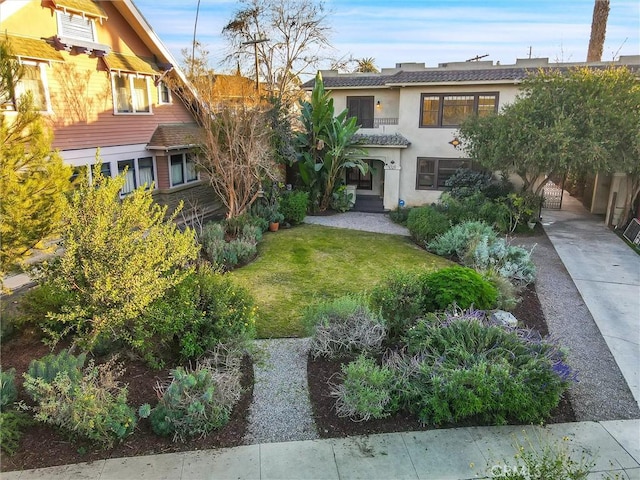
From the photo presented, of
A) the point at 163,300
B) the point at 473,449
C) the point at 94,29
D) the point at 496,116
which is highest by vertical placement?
the point at 94,29

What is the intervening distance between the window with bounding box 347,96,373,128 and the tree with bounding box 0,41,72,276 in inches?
634

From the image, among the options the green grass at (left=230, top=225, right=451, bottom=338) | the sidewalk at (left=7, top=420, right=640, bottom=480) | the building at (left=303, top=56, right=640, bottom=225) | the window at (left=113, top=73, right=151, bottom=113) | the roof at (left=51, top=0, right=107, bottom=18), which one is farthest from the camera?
the building at (left=303, top=56, right=640, bottom=225)

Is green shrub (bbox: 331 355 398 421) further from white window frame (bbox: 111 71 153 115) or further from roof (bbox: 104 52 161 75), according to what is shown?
roof (bbox: 104 52 161 75)

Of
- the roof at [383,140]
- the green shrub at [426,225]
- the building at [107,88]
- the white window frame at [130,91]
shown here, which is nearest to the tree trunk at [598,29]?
the roof at [383,140]

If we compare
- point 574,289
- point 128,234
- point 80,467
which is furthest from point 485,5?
point 80,467

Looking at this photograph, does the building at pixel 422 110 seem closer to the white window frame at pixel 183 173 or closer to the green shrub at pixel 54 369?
the white window frame at pixel 183 173

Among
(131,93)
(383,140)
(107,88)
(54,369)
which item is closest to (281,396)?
(54,369)

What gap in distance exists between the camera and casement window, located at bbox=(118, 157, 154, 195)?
48.8ft

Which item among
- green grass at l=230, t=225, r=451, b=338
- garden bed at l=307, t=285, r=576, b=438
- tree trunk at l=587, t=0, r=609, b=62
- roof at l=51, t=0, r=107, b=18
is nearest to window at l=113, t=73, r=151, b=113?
roof at l=51, t=0, r=107, b=18

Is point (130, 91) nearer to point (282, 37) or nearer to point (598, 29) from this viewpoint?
point (282, 37)

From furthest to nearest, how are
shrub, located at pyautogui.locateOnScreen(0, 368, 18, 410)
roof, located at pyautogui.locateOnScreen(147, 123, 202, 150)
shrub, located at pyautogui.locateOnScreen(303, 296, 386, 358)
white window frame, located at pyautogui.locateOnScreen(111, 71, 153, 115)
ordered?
1. roof, located at pyautogui.locateOnScreen(147, 123, 202, 150)
2. white window frame, located at pyautogui.locateOnScreen(111, 71, 153, 115)
3. shrub, located at pyautogui.locateOnScreen(303, 296, 386, 358)
4. shrub, located at pyautogui.locateOnScreen(0, 368, 18, 410)

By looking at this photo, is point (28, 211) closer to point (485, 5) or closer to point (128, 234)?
point (128, 234)

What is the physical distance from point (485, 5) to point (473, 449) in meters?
10.6

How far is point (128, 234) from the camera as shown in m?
6.11
